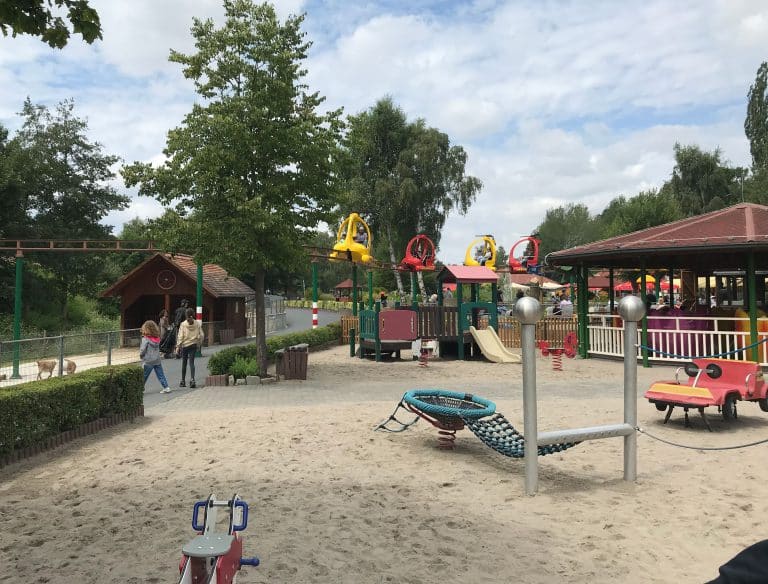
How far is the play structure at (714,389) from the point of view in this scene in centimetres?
812

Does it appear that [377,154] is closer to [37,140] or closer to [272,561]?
[37,140]

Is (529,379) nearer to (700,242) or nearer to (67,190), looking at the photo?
(700,242)

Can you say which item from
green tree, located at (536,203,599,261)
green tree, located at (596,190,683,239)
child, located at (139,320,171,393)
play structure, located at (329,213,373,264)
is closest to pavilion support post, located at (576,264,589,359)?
play structure, located at (329,213,373,264)

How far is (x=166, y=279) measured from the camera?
90.0 ft

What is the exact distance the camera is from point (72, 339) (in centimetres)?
1251

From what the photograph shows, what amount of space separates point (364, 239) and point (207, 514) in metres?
18.1

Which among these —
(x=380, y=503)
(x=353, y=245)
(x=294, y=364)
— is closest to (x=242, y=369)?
(x=294, y=364)

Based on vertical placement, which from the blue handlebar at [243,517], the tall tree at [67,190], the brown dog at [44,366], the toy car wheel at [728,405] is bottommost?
the toy car wheel at [728,405]

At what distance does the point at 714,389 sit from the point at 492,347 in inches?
362

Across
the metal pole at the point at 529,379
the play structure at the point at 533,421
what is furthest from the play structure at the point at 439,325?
the metal pole at the point at 529,379

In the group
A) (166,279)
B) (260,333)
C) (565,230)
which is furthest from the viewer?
(565,230)

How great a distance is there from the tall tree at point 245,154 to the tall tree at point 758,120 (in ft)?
157

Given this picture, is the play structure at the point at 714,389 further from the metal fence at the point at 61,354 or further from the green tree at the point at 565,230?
the green tree at the point at 565,230

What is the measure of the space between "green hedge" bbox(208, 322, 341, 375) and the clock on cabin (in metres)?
7.84
